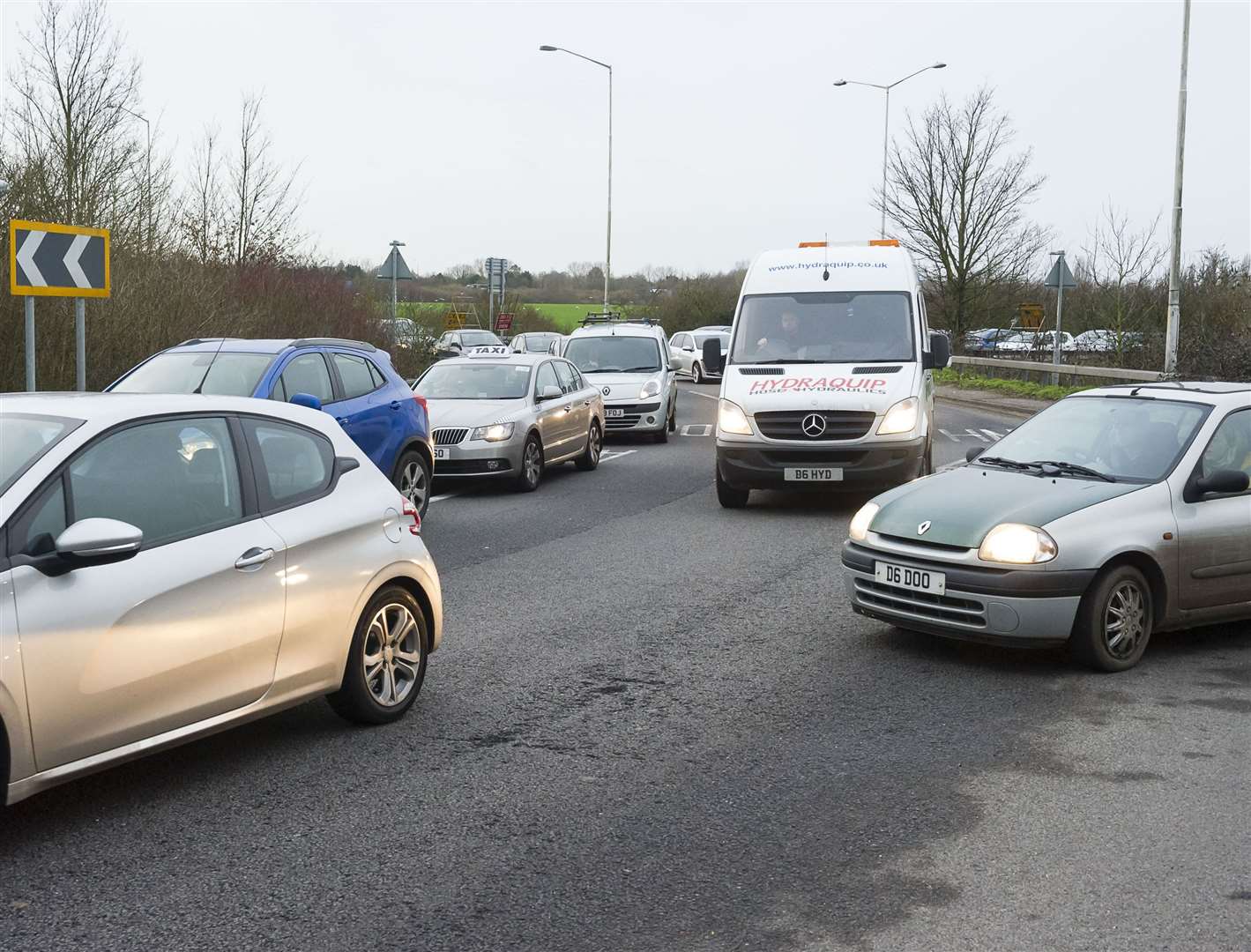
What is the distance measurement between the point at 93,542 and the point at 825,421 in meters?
9.89

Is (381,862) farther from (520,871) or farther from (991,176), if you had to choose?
(991,176)

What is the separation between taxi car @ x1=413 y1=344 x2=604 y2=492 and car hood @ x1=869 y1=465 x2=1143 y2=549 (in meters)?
8.05

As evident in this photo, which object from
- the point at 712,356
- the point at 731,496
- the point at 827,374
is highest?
the point at 712,356

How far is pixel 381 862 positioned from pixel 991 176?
45.7 metres

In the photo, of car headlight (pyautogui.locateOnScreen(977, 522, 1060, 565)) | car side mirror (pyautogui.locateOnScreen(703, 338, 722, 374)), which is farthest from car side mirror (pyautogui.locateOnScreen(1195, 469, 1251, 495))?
car side mirror (pyautogui.locateOnScreen(703, 338, 722, 374))

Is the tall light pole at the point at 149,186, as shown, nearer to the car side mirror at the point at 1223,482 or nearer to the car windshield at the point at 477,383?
the car windshield at the point at 477,383

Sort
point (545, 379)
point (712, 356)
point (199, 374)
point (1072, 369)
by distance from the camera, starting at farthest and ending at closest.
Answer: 1. point (1072, 369)
2. point (545, 379)
3. point (712, 356)
4. point (199, 374)

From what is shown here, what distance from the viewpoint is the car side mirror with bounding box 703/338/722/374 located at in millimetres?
14054

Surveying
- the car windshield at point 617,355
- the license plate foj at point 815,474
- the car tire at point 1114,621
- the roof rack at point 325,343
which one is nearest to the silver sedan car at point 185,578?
the car tire at point 1114,621

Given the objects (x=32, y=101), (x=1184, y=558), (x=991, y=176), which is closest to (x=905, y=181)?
(x=991, y=176)

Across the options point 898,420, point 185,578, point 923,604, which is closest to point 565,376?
point 898,420

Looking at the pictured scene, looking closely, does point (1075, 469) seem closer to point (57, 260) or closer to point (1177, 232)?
point (57, 260)

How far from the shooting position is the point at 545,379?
1762cm

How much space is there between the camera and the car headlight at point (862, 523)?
321 inches
